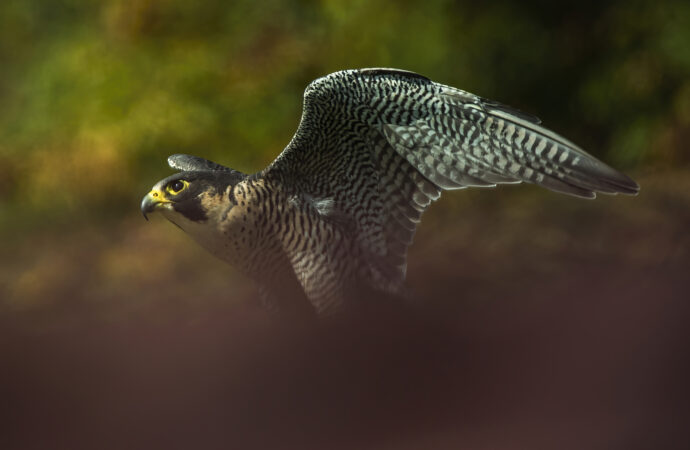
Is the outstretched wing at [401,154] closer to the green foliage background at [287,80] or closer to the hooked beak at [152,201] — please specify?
the hooked beak at [152,201]

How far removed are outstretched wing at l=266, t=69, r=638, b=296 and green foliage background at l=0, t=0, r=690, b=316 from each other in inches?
40.5

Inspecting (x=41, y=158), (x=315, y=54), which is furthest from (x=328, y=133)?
(x=41, y=158)

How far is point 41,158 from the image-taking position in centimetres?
239

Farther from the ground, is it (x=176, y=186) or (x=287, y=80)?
(x=287, y=80)

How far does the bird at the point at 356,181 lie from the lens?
89cm

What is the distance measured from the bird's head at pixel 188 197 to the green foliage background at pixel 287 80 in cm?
101

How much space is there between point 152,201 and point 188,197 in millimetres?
47

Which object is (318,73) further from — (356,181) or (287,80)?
(356,181)

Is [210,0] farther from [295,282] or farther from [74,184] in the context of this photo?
[295,282]

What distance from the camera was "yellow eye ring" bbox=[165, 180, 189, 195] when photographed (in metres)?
0.88

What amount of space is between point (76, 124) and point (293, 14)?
2.78ft

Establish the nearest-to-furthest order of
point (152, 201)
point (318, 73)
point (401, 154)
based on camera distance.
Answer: point (152, 201), point (401, 154), point (318, 73)

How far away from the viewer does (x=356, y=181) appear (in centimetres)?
99

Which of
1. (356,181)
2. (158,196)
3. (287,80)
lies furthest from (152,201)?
(287,80)
